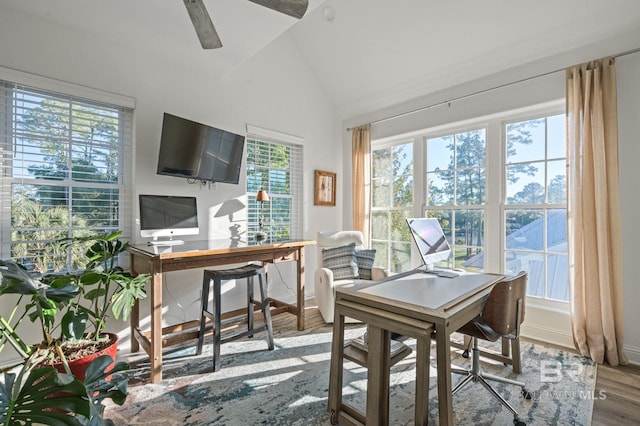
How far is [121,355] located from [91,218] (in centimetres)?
116

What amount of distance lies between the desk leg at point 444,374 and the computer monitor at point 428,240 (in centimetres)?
80

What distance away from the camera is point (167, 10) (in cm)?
240

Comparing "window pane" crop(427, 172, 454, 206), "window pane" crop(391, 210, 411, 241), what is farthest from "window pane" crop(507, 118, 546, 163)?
"window pane" crop(391, 210, 411, 241)

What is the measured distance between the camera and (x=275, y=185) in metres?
3.89

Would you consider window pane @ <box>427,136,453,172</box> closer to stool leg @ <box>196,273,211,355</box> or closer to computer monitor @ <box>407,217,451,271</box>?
computer monitor @ <box>407,217,451,271</box>

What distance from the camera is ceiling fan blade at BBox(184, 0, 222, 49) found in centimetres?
172

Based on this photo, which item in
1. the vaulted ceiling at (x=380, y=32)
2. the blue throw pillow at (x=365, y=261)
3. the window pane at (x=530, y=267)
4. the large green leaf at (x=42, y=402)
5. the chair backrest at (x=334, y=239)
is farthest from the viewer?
the chair backrest at (x=334, y=239)

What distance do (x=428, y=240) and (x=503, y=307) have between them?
27.4 inches

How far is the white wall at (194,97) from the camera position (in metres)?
2.30

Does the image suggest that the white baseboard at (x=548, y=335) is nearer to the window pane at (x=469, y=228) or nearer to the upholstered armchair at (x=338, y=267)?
the window pane at (x=469, y=228)

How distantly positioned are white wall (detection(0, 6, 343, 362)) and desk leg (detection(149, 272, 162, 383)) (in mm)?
702

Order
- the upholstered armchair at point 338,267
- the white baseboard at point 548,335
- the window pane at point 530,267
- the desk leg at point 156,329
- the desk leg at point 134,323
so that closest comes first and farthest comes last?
the desk leg at point 156,329
the desk leg at point 134,323
the white baseboard at point 548,335
the window pane at point 530,267
the upholstered armchair at point 338,267

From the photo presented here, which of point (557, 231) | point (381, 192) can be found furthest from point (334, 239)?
point (557, 231)

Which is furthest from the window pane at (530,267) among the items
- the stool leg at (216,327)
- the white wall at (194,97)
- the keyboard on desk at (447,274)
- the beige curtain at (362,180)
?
the stool leg at (216,327)
